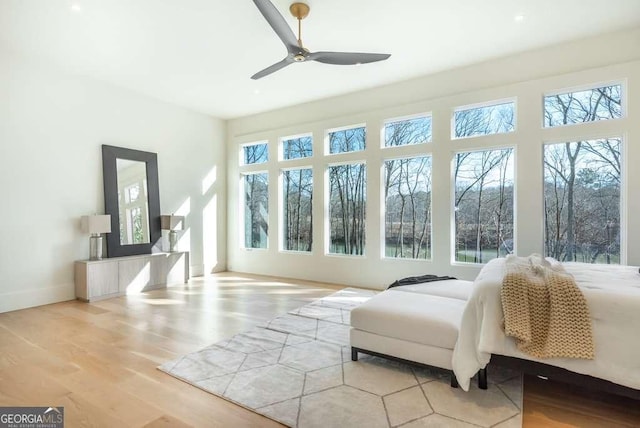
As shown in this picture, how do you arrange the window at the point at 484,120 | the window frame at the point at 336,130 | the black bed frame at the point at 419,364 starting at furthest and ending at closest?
1. the window frame at the point at 336,130
2. the window at the point at 484,120
3. the black bed frame at the point at 419,364

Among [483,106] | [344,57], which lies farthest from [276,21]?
[483,106]

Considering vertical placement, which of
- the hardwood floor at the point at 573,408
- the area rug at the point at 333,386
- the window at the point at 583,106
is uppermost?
the window at the point at 583,106

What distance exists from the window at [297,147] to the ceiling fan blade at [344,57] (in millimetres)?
2872

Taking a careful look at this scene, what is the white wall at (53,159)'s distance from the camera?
4113 millimetres

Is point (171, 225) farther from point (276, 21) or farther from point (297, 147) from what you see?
point (276, 21)

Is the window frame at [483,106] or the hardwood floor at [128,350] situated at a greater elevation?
the window frame at [483,106]

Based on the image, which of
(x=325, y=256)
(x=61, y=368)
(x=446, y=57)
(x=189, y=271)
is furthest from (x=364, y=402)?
(x=189, y=271)

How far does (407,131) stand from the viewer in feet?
16.9

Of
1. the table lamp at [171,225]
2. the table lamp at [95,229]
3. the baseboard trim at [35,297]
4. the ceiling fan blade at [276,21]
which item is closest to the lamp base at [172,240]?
the table lamp at [171,225]

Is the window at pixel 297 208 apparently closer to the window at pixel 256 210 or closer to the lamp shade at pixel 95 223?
the window at pixel 256 210

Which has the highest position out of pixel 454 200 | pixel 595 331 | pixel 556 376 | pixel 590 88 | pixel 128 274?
pixel 590 88

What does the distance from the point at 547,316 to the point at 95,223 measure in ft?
17.4

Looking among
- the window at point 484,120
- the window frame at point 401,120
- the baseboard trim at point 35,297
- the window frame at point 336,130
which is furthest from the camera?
the window frame at point 336,130

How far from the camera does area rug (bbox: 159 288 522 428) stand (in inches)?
76.0
